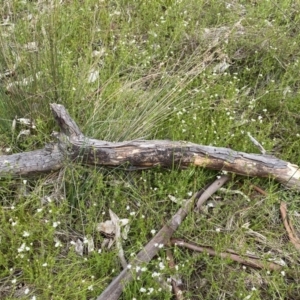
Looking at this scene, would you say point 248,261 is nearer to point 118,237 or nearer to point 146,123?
point 118,237

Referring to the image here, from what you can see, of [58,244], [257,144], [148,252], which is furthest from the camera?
[257,144]

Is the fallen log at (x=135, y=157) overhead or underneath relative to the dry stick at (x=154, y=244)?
overhead

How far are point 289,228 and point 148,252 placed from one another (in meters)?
1.07

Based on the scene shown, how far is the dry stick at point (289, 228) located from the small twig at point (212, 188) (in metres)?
0.46

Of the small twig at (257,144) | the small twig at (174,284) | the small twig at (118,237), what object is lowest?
the small twig at (174,284)

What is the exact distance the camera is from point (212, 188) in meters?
3.29

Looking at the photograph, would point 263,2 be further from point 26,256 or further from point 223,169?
point 26,256

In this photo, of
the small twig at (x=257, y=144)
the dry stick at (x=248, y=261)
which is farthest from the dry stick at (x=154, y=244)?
the small twig at (x=257, y=144)

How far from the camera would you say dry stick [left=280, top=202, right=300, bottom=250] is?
310 centimetres

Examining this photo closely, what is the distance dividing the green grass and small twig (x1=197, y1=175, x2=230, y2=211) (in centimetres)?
7

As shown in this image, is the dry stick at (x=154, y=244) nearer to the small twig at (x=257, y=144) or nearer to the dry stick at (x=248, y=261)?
the dry stick at (x=248, y=261)

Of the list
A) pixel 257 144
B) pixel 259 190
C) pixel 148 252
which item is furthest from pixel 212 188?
pixel 148 252

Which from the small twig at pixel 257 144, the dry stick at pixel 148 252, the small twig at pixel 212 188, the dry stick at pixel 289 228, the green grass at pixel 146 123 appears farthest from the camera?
the small twig at pixel 257 144

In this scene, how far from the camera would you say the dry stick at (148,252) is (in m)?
2.63
